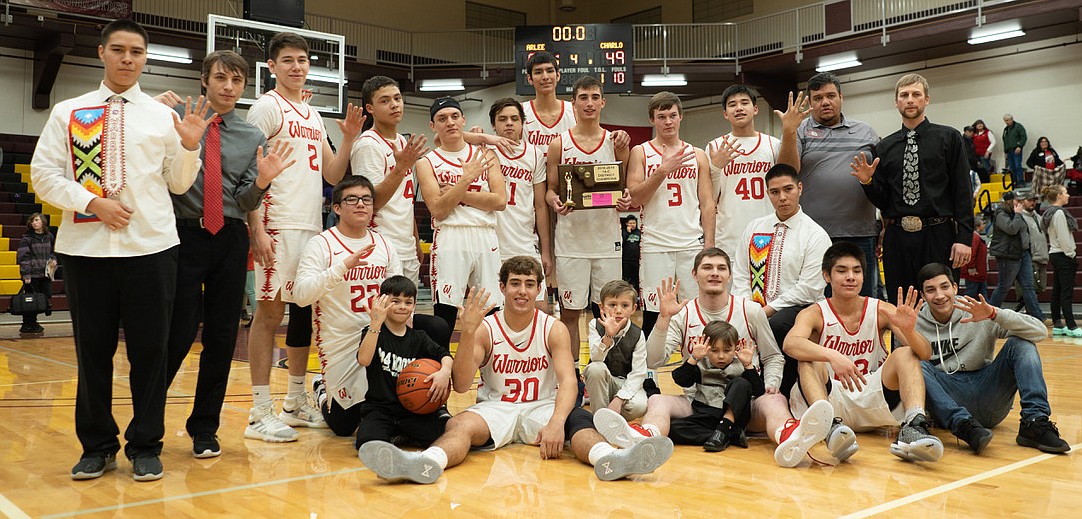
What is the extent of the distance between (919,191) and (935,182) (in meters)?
0.12

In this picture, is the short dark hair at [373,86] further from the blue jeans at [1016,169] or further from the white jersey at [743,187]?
the blue jeans at [1016,169]

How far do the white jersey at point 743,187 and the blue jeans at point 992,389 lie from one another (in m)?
1.57

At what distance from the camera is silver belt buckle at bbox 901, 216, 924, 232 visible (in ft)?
17.7

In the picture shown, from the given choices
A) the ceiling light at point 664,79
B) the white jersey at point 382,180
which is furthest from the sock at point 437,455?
the ceiling light at point 664,79

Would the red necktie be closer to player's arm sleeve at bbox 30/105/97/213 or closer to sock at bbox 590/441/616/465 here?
player's arm sleeve at bbox 30/105/97/213

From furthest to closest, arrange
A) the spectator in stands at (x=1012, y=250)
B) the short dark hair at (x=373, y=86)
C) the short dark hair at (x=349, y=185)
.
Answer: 1. the spectator in stands at (x=1012, y=250)
2. the short dark hair at (x=373, y=86)
3. the short dark hair at (x=349, y=185)

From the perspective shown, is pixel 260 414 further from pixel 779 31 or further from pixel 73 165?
pixel 779 31

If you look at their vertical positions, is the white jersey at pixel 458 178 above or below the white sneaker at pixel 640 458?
above

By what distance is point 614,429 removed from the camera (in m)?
3.94

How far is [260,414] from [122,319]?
1.23m

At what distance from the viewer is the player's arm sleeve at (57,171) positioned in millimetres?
3508

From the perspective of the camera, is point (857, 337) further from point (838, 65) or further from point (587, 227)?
point (838, 65)

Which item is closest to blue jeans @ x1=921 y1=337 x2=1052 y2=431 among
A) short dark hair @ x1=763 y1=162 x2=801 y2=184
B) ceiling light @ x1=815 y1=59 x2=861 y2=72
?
short dark hair @ x1=763 y1=162 x2=801 y2=184

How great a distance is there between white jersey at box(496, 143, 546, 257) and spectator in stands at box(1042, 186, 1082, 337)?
8723 millimetres
